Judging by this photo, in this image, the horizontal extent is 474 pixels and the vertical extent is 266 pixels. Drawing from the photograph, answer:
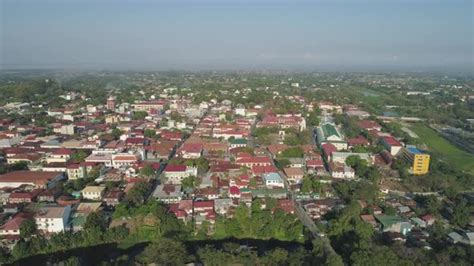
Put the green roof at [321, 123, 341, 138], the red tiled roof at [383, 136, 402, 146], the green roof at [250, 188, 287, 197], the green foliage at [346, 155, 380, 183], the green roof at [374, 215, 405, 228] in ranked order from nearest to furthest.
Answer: the green roof at [374, 215, 405, 228] → the green roof at [250, 188, 287, 197] → the green foliage at [346, 155, 380, 183] → the red tiled roof at [383, 136, 402, 146] → the green roof at [321, 123, 341, 138]

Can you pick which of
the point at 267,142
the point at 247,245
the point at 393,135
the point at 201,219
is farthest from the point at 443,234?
the point at 393,135

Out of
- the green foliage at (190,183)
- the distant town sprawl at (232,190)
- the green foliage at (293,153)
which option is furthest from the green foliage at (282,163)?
the green foliage at (190,183)

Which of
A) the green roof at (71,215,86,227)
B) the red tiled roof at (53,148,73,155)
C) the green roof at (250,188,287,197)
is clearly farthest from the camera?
the red tiled roof at (53,148,73,155)

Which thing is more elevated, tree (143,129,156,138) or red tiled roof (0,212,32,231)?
tree (143,129,156,138)

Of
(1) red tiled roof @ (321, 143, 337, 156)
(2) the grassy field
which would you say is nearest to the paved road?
(1) red tiled roof @ (321, 143, 337, 156)

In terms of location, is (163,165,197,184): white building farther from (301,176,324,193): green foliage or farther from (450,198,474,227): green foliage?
(450,198,474,227): green foliage

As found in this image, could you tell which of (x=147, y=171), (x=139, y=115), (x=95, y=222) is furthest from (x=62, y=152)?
(x=139, y=115)
